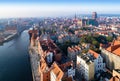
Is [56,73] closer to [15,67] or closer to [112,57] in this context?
[112,57]

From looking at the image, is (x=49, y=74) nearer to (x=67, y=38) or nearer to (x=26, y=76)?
(x=26, y=76)

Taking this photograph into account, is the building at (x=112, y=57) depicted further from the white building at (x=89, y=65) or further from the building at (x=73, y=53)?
the building at (x=73, y=53)

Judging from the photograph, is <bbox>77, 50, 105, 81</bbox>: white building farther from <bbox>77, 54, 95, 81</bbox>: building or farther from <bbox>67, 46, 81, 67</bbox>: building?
<bbox>67, 46, 81, 67</bbox>: building

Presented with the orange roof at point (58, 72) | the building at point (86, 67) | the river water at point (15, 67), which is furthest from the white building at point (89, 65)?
the river water at point (15, 67)

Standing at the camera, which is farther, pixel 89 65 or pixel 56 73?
pixel 89 65

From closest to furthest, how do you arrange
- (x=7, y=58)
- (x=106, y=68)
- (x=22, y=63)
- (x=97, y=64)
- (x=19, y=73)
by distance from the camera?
(x=97, y=64)
(x=106, y=68)
(x=19, y=73)
(x=22, y=63)
(x=7, y=58)

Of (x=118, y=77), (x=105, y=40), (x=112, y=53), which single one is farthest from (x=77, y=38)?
(x=118, y=77)

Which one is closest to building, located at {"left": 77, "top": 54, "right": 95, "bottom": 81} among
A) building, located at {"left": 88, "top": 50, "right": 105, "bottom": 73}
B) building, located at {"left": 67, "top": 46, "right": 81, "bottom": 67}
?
building, located at {"left": 88, "top": 50, "right": 105, "bottom": 73}

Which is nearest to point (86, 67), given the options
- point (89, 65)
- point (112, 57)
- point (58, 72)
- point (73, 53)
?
point (89, 65)
